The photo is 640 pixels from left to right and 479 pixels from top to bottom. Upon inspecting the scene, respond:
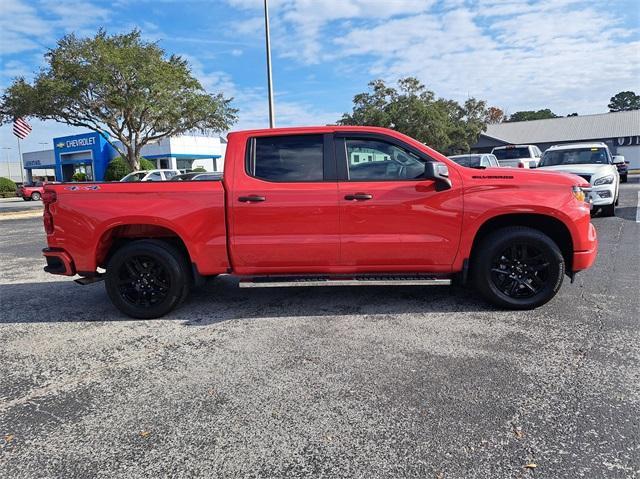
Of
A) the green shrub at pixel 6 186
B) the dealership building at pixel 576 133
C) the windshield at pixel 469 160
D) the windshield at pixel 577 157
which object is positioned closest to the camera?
the windshield at pixel 577 157

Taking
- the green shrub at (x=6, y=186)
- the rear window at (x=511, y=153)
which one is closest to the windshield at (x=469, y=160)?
the rear window at (x=511, y=153)

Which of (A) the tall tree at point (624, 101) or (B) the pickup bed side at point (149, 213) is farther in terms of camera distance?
(A) the tall tree at point (624, 101)

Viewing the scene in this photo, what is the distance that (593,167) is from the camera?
11.4 meters

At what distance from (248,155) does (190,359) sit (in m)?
2.17

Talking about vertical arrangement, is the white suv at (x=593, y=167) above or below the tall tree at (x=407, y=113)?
below

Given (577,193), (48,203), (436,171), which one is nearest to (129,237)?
(48,203)

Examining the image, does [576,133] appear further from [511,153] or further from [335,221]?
[335,221]

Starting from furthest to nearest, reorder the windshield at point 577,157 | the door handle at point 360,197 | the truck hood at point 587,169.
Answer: the windshield at point 577,157 < the truck hood at point 587,169 < the door handle at point 360,197

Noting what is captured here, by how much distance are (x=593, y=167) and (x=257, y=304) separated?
9949mm

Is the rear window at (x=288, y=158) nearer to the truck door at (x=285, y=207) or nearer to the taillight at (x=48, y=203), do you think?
the truck door at (x=285, y=207)

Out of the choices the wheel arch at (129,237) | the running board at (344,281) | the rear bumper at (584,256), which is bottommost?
the running board at (344,281)

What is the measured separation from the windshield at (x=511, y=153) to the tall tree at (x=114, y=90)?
14.7 m

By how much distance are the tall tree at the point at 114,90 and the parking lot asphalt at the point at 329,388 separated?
18038 millimetres

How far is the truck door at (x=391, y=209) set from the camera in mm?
4633
